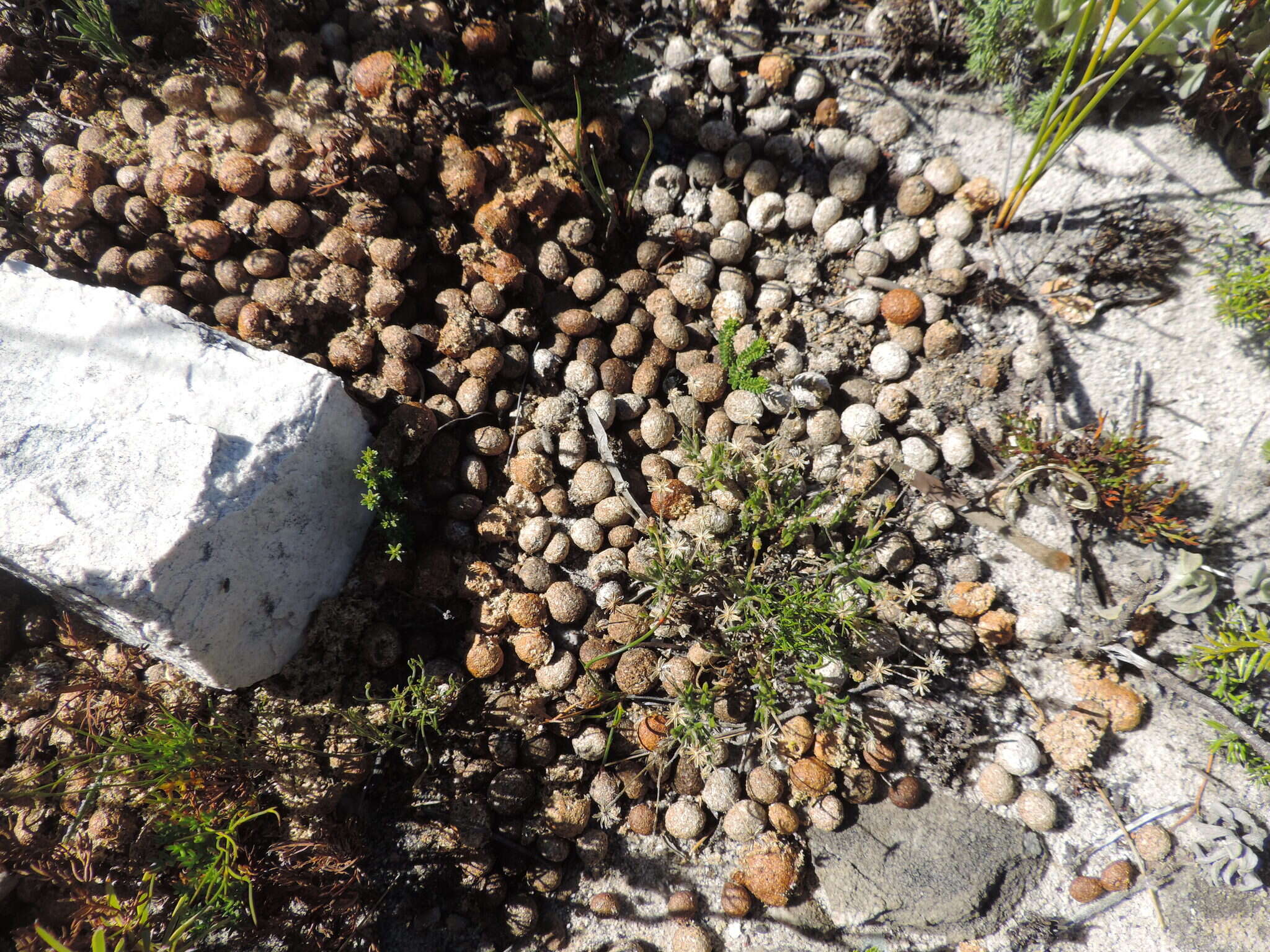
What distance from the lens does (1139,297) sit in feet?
8.58

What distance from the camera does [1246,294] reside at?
239 centimetres

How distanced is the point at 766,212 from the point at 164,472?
2585 mm

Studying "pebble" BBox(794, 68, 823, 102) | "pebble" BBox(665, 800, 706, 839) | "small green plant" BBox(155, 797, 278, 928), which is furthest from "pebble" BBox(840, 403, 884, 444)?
"small green plant" BBox(155, 797, 278, 928)

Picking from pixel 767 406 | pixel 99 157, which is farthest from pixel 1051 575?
pixel 99 157

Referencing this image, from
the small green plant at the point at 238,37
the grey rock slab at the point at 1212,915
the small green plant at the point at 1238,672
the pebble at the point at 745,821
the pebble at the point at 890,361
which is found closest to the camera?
the small green plant at the point at 1238,672

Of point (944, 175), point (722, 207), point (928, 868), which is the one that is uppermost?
point (944, 175)

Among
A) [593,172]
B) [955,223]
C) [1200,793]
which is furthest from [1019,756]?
[593,172]

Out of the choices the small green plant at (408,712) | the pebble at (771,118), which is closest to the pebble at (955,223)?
the pebble at (771,118)

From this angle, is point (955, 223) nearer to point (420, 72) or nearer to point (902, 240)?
point (902, 240)

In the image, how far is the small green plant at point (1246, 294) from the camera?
2.35m

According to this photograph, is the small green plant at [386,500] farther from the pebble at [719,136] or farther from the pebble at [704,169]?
the pebble at [719,136]

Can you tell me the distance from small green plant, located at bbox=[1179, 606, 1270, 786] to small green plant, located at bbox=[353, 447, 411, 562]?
3078mm

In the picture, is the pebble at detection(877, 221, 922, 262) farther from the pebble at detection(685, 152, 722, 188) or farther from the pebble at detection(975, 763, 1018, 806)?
the pebble at detection(975, 763, 1018, 806)

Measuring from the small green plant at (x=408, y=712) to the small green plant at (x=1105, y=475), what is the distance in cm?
245
